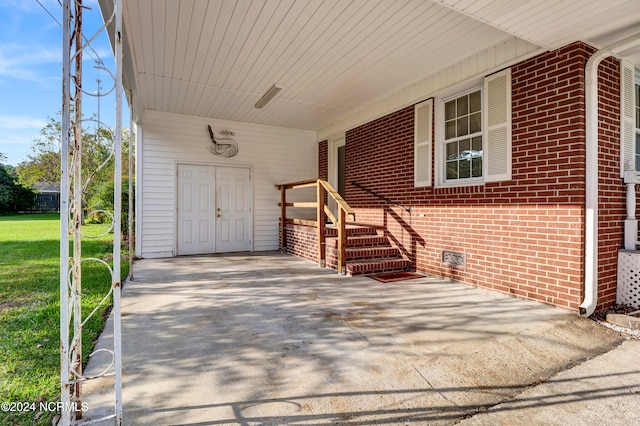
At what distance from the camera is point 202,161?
288 inches

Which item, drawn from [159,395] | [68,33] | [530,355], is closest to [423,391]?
[530,355]

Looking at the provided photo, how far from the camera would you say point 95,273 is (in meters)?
5.12

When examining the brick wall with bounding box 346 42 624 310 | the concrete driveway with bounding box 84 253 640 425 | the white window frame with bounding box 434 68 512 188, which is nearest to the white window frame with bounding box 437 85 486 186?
the white window frame with bounding box 434 68 512 188

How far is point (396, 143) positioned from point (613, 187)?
3132 millimetres

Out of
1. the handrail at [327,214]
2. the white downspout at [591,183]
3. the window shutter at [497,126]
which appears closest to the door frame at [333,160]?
the handrail at [327,214]

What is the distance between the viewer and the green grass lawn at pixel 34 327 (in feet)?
6.16

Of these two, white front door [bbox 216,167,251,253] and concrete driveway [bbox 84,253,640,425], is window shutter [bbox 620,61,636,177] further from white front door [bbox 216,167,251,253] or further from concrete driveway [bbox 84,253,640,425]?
white front door [bbox 216,167,251,253]

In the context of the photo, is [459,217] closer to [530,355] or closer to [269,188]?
[530,355]

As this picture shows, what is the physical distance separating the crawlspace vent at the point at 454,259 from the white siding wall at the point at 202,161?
4388 mm

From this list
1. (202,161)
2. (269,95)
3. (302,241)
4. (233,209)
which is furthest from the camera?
(233,209)

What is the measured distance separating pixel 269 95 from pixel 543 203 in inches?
Answer: 180

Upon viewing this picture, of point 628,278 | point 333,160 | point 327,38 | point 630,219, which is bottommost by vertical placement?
point 628,278

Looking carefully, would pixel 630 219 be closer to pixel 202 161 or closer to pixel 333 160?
pixel 333 160

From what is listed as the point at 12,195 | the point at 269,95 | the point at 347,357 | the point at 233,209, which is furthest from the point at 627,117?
the point at 12,195
